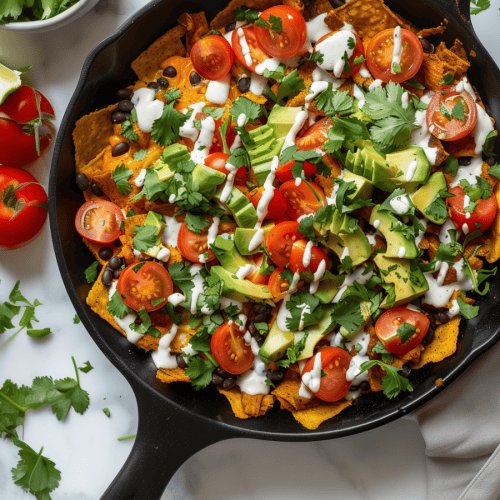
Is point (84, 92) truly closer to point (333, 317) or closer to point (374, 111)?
point (374, 111)

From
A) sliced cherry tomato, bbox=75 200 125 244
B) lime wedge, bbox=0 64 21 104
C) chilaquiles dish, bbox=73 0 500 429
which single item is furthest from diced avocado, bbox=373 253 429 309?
lime wedge, bbox=0 64 21 104

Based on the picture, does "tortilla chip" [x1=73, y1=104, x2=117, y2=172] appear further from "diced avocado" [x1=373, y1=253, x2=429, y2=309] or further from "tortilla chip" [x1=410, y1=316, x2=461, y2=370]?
"tortilla chip" [x1=410, y1=316, x2=461, y2=370]

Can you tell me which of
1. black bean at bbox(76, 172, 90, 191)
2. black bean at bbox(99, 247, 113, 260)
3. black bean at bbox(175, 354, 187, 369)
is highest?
black bean at bbox(76, 172, 90, 191)

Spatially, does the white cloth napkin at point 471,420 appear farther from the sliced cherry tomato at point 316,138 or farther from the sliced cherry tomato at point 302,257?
the sliced cherry tomato at point 316,138

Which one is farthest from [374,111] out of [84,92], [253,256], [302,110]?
[84,92]

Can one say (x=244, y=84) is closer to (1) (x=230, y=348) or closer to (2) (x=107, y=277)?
(2) (x=107, y=277)

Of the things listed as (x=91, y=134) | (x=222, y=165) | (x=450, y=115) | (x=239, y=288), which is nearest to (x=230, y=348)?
(x=239, y=288)

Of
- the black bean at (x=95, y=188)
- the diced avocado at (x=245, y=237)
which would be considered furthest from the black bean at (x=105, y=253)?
the diced avocado at (x=245, y=237)
